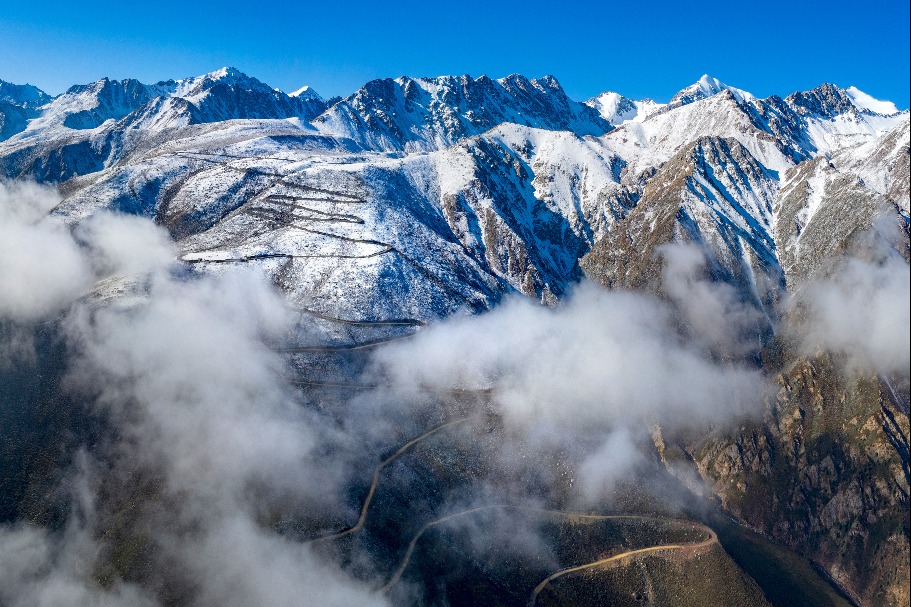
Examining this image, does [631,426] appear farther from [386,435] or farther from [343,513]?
[343,513]

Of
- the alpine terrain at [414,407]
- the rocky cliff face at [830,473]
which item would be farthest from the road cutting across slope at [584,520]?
the rocky cliff face at [830,473]

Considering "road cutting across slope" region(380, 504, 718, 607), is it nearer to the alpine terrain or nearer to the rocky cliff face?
the alpine terrain

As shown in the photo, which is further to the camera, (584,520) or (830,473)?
(830,473)

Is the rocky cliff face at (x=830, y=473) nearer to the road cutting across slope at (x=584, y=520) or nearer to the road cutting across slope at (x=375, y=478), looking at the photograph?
the road cutting across slope at (x=584, y=520)

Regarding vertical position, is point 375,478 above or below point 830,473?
above

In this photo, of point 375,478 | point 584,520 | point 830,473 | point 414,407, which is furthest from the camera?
point 830,473

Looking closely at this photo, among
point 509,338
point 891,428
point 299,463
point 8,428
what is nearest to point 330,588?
point 299,463

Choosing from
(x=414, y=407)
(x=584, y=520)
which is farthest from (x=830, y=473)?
(x=414, y=407)

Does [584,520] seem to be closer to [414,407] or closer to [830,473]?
[414,407]

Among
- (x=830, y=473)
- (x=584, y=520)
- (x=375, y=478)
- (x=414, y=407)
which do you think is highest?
(x=414, y=407)

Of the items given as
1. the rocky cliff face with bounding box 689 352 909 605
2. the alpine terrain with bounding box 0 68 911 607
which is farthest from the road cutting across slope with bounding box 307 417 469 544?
the rocky cliff face with bounding box 689 352 909 605

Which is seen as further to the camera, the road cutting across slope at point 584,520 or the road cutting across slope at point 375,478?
the road cutting across slope at point 584,520

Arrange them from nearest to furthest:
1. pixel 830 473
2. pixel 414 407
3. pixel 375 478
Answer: pixel 375 478 < pixel 414 407 < pixel 830 473
